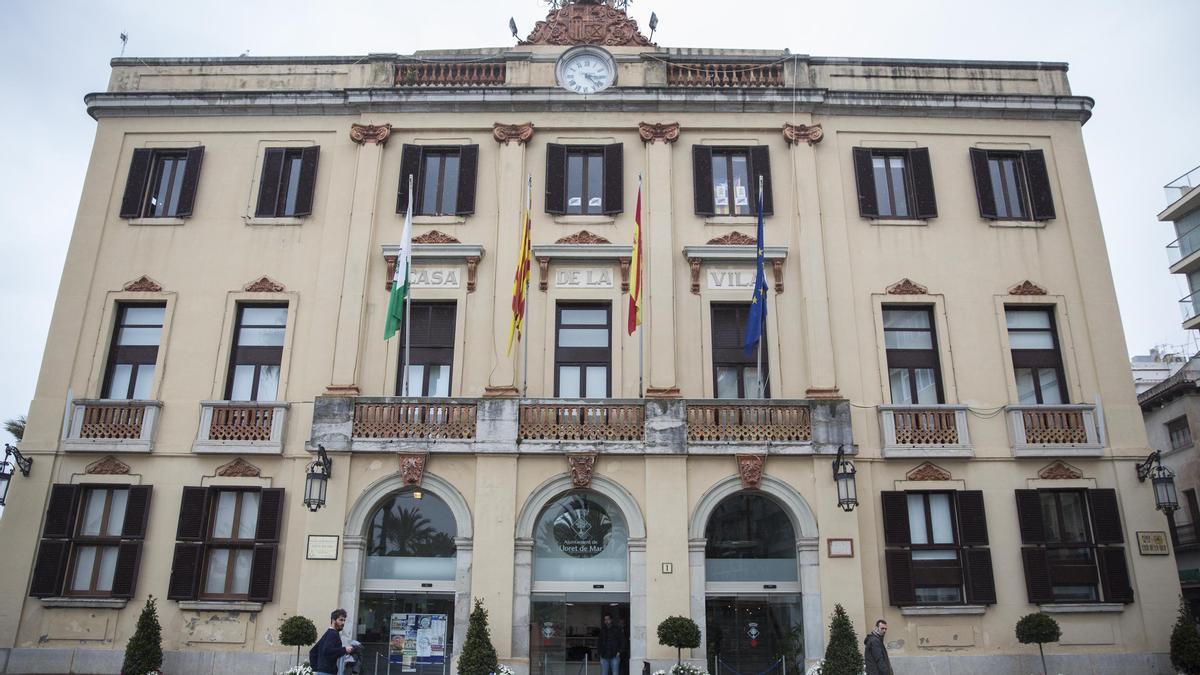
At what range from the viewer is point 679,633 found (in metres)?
17.7

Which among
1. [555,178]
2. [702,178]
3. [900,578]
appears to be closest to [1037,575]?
[900,578]

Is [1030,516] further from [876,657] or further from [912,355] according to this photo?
[876,657]

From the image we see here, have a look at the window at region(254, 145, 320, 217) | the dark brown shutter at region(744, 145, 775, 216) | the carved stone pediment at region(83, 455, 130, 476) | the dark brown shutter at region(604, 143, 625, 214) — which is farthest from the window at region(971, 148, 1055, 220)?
the carved stone pediment at region(83, 455, 130, 476)

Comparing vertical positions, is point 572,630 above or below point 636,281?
below

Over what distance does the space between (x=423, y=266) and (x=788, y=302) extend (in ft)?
29.8

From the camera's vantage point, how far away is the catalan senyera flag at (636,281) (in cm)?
1939

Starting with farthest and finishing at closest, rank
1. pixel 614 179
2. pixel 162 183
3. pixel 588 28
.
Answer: pixel 588 28, pixel 162 183, pixel 614 179

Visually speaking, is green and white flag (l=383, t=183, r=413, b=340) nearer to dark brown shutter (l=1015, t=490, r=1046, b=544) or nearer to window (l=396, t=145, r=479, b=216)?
window (l=396, t=145, r=479, b=216)

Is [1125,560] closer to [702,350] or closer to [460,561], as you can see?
[702,350]

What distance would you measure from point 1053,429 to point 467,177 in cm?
1550

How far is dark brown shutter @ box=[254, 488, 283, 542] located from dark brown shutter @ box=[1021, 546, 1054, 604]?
16.7 metres

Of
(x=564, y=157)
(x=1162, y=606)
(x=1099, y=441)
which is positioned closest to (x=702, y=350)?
(x=564, y=157)

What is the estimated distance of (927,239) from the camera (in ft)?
71.8

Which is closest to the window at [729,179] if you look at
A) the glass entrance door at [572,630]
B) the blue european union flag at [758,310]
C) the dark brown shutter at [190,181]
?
the blue european union flag at [758,310]
